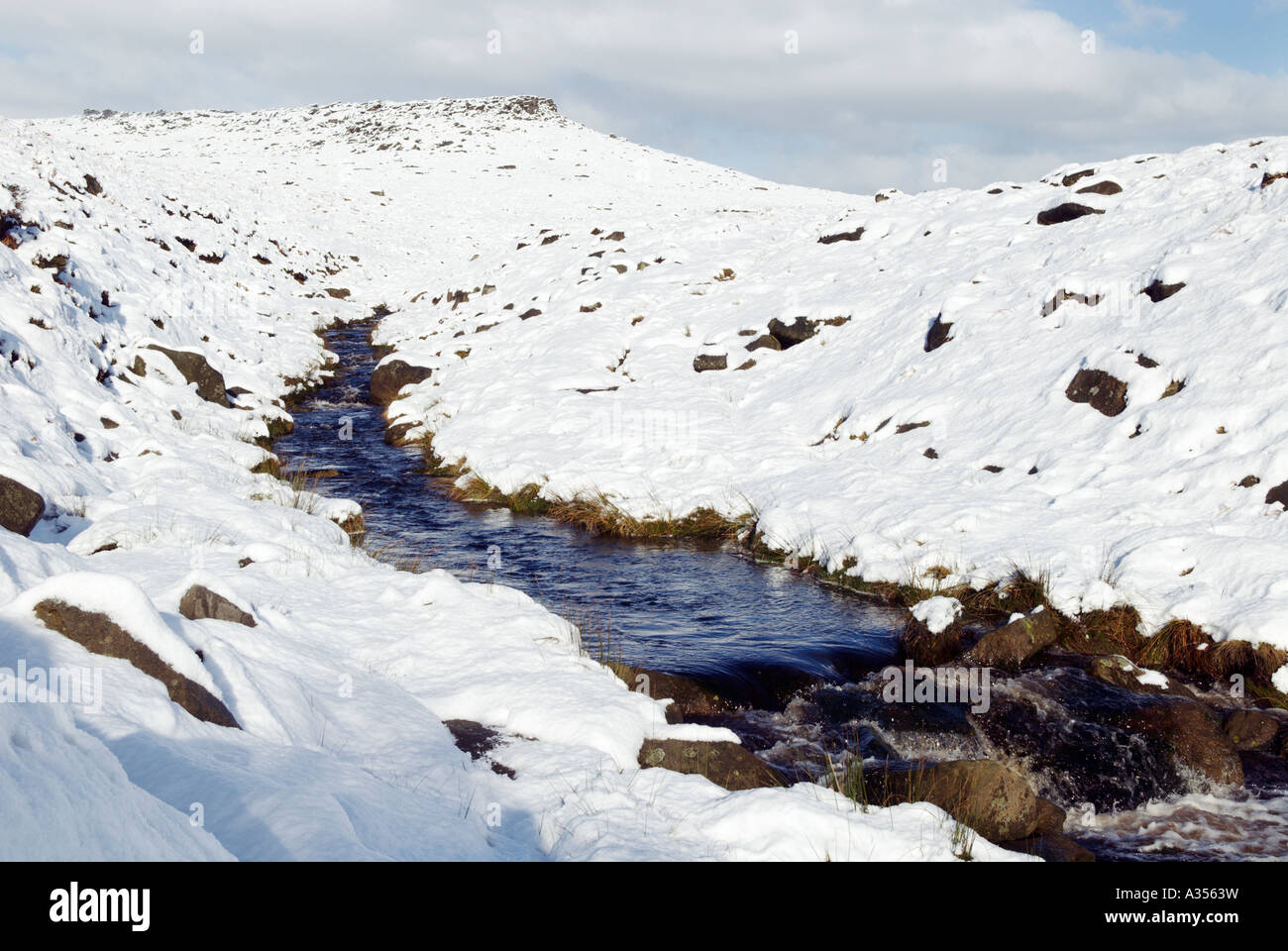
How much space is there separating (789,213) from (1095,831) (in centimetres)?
3104

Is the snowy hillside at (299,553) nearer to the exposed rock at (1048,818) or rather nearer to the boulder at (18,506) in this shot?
the boulder at (18,506)

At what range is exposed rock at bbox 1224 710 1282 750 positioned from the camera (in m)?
7.02

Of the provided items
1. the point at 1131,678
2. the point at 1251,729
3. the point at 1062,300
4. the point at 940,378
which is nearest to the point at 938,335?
the point at 940,378

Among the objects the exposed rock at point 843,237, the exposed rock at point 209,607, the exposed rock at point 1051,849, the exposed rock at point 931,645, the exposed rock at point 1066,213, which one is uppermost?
the exposed rock at point 843,237

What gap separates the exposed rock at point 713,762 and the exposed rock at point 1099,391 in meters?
9.02

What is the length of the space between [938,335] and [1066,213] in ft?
18.6

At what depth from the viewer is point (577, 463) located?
49.4ft

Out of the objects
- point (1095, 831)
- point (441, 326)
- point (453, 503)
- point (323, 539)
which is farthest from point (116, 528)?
point (441, 326)

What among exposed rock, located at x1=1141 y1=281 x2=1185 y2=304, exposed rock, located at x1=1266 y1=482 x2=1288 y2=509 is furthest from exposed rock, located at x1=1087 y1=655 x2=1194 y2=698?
exposed rock, located at x1=1141 y1=281 x2=1185 y2=304

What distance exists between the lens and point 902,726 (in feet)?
23.8

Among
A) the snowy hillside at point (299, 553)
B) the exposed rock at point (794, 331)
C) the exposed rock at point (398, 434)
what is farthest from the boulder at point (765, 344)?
the exposed rock at point (398, 434)

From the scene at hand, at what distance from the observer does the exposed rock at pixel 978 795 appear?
557 centimetres

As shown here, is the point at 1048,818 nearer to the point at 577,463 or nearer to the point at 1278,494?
the point at 1278,494

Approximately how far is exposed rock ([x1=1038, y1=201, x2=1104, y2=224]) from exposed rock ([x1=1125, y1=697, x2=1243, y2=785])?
14286 mm
